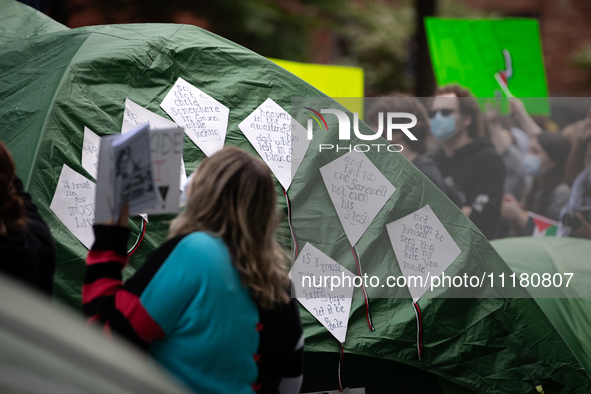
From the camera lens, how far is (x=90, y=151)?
292 cm

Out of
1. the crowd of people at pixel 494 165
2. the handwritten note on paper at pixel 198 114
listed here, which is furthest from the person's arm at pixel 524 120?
the handwritten note on paper at pixel 198 114

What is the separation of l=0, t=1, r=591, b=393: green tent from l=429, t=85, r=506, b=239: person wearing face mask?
184 centimetres

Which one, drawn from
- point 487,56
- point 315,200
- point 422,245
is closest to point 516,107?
point 487,56

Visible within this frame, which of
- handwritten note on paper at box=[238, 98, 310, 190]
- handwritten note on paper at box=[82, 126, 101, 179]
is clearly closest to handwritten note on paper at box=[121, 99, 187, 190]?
handwritten note on paper at box=[82, 126, 101, 179]

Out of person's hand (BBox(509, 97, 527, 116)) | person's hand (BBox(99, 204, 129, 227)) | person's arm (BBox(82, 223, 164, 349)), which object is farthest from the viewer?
person's hand (BBox(509, 97, 527, 116))

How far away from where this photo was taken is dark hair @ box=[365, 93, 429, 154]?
4879mm

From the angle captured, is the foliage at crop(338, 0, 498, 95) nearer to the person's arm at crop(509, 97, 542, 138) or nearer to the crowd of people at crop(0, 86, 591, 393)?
the person's arm at crop(509, 97, 542, 138)

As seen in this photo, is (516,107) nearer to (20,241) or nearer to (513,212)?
(513,212)

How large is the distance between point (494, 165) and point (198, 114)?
2.97 metres

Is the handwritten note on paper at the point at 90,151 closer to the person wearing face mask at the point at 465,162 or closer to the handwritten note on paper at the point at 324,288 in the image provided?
the handwritten note on paper at the point at 324,288

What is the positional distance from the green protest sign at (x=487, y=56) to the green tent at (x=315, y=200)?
3.64 meters

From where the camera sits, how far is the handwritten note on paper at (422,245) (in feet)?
10.2

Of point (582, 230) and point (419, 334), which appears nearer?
point (419, 334)

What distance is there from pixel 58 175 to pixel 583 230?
410 centimetres
